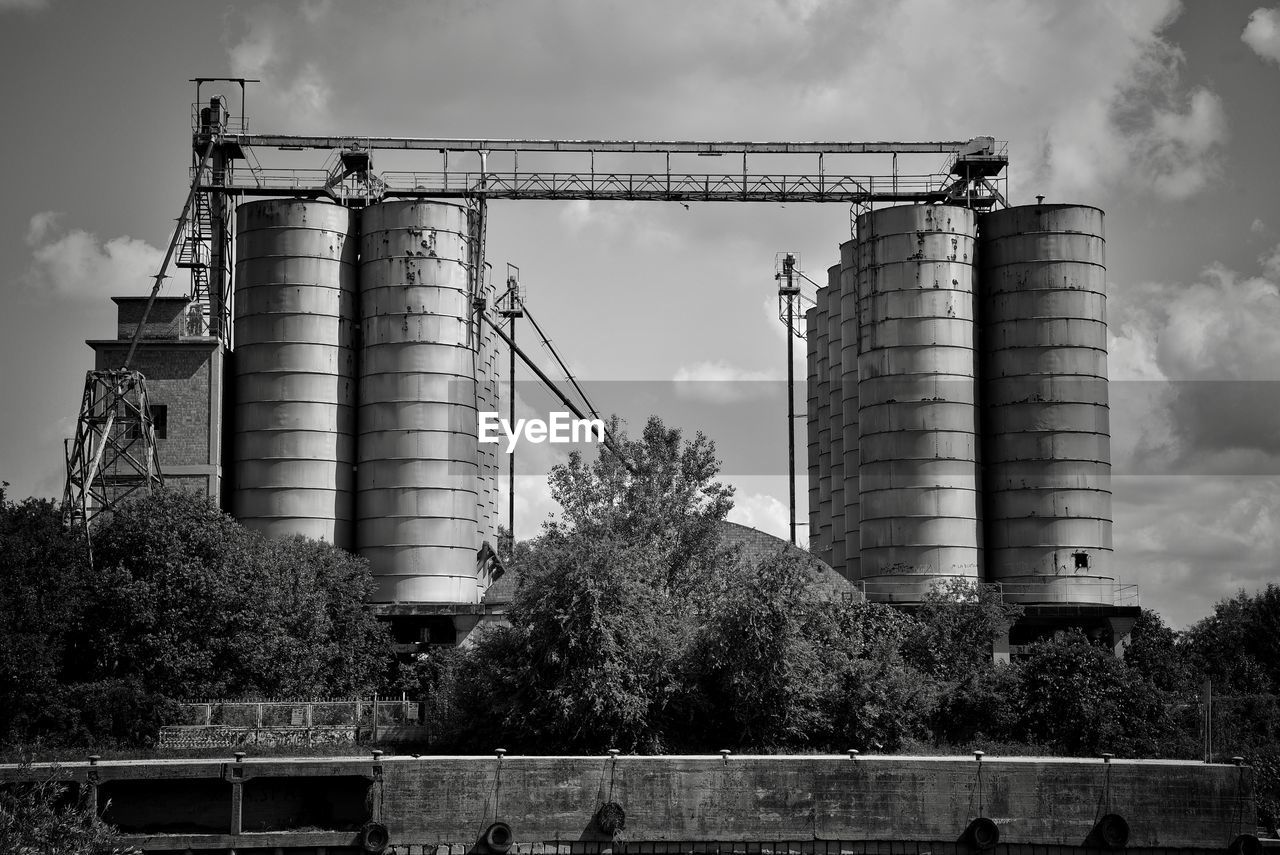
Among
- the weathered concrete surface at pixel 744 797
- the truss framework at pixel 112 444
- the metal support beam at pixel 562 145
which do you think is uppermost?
the metal support beam at pixel 562 145

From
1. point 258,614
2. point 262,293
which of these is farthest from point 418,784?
point 262,293

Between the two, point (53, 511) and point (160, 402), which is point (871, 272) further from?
point (53, 511)

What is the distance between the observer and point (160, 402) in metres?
60.0

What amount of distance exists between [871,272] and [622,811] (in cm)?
3524

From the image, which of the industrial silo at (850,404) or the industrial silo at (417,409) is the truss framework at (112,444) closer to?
the industrial silo at (417,409)

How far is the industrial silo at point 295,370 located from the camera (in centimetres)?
6059

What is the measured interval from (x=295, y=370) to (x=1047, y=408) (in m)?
31.5

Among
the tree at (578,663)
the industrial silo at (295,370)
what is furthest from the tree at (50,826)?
the industrial silo at (295,370)

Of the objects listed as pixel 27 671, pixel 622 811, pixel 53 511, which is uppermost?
pixel 53 511

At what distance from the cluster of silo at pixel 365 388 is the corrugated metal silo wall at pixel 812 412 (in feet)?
88.1

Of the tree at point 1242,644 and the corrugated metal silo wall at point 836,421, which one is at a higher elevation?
the corrugated metal silo wall at point 836,421

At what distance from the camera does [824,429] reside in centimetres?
7894

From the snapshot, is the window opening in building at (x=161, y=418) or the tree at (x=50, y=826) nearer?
the tree at (x=50, y=826)

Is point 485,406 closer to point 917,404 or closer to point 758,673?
point 917,404
